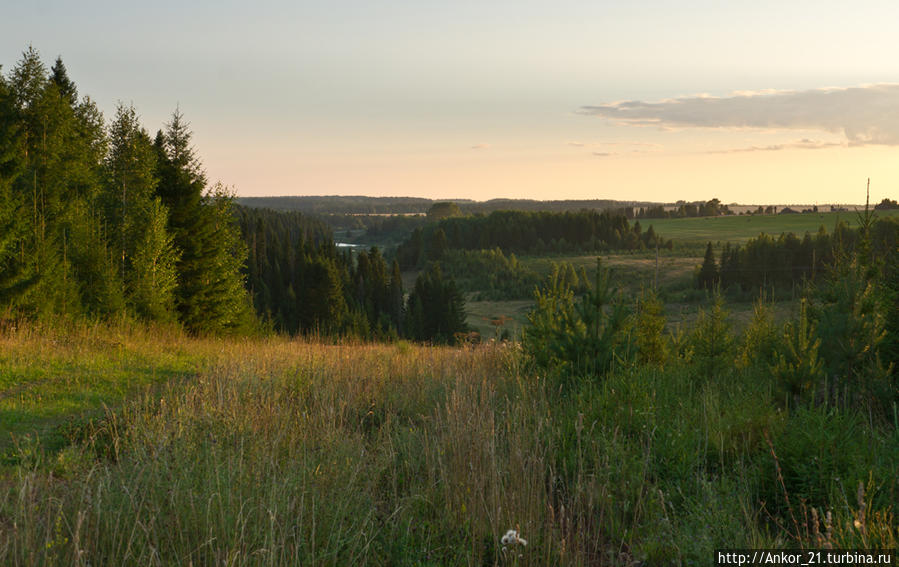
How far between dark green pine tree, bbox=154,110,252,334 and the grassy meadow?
22.5m

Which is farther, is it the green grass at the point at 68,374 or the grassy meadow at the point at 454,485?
the green grass at the point at 68,374

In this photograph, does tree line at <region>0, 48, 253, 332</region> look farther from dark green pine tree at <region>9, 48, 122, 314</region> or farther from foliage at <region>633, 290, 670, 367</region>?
foliage at <region>633, 290, 670, 367</region>

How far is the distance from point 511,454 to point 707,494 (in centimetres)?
161

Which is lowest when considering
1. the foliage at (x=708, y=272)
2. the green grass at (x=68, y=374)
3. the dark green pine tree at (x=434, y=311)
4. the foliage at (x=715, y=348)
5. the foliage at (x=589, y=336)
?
the dark green pine tree at (x=434, y=311)

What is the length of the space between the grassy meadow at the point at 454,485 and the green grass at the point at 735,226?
11764 centimetres

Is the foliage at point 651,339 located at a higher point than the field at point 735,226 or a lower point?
lower

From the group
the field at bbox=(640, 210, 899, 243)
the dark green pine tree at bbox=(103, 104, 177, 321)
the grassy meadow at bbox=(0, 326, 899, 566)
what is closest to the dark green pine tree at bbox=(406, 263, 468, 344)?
the dark green pine tree at bbox=(103, 104, 177, 321)

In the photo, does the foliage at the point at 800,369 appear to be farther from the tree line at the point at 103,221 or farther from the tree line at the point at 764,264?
the tree line at the point at 764,264

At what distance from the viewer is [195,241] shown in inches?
1157

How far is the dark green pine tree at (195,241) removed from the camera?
96.0 ft

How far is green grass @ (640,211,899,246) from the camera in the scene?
403ft

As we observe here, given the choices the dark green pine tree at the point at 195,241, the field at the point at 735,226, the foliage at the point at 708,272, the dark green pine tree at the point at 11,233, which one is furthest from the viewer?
the field at the point at 735,226

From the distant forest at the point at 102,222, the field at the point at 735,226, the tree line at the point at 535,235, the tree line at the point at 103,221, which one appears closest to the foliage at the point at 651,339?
the distant forest at the point at 102,222

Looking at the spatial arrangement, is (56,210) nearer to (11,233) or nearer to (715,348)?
(11,233)
